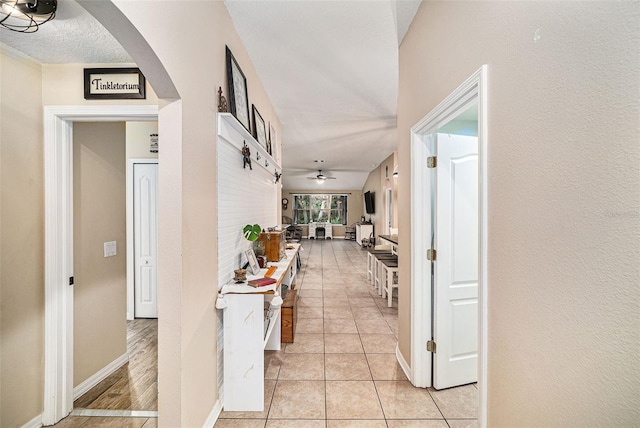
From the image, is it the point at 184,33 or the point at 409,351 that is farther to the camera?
the point at 409,351

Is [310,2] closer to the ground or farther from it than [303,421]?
farther from it

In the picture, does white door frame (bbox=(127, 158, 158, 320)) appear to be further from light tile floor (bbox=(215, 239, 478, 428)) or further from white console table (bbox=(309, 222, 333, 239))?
white console table (bbox=(309, 222, 333, 239))

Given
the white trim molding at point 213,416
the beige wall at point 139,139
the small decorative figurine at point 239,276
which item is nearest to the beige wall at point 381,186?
the beige wall at point 139,139

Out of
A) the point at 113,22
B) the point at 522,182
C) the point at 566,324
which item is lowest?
the point at 566,324

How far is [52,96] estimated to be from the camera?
1825 mm

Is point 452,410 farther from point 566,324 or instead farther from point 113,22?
point 113,22

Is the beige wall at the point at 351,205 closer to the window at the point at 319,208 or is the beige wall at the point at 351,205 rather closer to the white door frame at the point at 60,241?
the window at the point at 319,208

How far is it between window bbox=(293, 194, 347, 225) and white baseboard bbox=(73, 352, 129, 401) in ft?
36.8

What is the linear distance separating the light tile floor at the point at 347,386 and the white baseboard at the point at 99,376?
1191mm

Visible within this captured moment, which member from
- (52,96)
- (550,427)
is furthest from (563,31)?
(52,96)

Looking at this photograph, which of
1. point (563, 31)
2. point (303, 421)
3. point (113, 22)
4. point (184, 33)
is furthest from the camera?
point (303, 421)

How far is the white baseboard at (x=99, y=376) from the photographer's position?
80.7 inches

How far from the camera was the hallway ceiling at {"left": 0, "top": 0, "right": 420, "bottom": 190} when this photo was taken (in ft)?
5.36

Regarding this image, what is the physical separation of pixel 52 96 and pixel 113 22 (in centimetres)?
133
